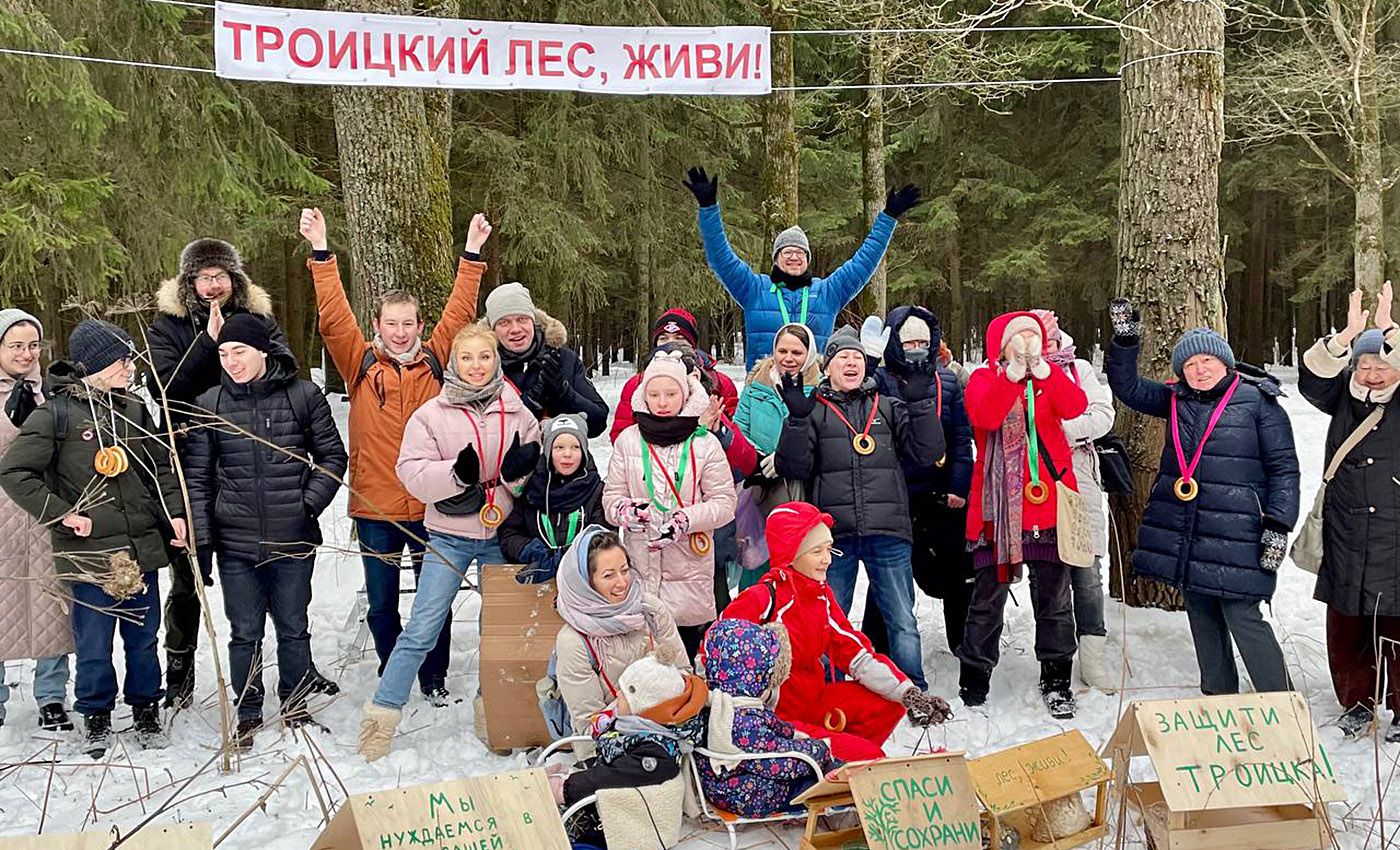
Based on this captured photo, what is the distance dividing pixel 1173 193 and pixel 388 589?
4.65 metres

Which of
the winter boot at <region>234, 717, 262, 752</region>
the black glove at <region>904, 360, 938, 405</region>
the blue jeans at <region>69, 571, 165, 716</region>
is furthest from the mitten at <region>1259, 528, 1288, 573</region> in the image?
the blue jeans at <region>69, 571, 165, 716</region>

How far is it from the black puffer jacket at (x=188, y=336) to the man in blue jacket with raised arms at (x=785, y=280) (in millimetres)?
2476

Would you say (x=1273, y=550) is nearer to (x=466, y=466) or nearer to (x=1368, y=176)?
(x=466, y=466)

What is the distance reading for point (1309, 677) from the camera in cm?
529

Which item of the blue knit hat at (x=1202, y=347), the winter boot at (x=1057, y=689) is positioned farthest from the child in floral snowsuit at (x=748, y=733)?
the blue knit hat at (x=1202, y=347)

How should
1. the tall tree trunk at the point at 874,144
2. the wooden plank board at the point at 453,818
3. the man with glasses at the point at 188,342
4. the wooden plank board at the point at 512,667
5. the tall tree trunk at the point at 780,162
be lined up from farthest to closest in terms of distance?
1. the tall tree trunk at the point at 874,144
2. the tall tree trunk at the point at 780,162
3. the man with glasses at the point at 188,342
4. the wooden plank board at the point at 512,667
5. the wooden plank board at the point at 453,818

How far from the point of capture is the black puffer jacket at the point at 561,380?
17.5 ft

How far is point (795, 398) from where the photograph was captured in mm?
4852

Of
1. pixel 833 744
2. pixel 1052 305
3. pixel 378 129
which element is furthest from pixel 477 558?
pixel 1052 305

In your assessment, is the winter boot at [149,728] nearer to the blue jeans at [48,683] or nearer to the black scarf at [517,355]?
the blue jeans at [48,683]

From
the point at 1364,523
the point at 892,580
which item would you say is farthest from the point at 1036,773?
the point at 1364,523

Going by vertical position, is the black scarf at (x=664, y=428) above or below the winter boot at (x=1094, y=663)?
above

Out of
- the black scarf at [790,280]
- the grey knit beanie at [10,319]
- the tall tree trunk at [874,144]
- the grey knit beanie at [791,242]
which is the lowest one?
the grey knit beanie at [10,319]

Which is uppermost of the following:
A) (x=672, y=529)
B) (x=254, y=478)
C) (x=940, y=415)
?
(x=940, y=415)
